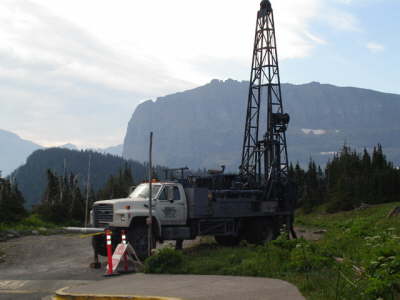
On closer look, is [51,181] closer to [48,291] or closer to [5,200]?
[5,200]

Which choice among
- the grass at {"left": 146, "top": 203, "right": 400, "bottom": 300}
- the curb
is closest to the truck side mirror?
the grass at {"left": 146, "top": 203, "right": 400, "bottom": 300}

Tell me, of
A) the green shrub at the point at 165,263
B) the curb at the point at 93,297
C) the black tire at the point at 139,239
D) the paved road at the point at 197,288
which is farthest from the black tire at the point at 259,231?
the curb at the point at 93,297

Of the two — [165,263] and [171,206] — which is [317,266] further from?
[171,206]

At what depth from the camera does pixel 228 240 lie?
20.8 m

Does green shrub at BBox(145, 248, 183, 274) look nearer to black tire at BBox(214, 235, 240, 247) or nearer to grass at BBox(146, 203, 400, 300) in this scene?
grass at BBox(146, 203, 400, 300)

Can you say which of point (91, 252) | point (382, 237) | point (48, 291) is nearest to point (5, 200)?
point (91, 252)

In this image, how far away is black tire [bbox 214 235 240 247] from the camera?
20531 mm

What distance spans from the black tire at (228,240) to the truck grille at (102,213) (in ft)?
18.9

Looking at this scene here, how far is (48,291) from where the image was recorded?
37.5ft

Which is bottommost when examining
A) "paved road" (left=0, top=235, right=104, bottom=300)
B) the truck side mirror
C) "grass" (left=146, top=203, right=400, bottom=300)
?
"paved road" (left=0, top=235, right=104, bottom=300)

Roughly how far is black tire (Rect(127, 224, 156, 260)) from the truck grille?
82cm

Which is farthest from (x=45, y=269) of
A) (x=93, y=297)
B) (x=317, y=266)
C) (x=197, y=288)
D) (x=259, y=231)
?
(x=259, y=231)

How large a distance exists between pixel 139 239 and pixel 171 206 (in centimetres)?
186

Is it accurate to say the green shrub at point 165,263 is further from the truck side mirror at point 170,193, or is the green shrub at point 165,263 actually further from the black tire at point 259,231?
the black tire at point 259,231
